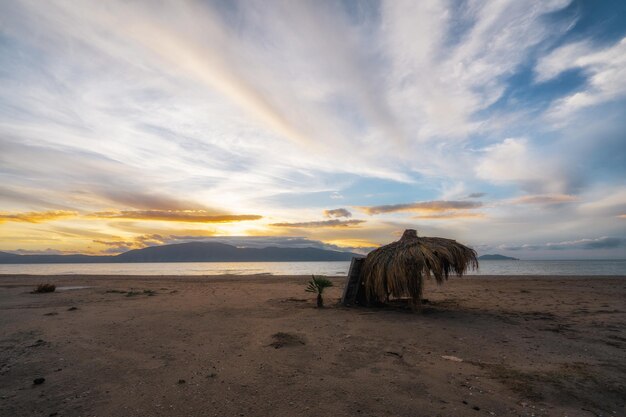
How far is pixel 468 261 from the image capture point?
10375 millimetres

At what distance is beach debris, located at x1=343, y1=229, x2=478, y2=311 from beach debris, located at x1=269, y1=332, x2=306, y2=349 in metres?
3.84

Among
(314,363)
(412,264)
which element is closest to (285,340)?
(314,363)

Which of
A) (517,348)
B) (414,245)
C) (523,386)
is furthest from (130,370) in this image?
(414,245)

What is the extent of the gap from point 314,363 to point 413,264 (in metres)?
5.08

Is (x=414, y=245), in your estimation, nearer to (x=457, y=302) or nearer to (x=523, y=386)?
(x=457, y=302)

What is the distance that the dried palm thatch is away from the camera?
9.58 meters

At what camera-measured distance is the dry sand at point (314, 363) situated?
13.4 feet

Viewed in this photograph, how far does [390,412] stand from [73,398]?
406cm

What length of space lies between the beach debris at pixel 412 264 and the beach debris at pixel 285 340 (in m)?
3.84

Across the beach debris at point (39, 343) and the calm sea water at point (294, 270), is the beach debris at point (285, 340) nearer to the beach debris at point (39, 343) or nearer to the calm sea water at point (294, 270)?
the beach debris at point (39, 343)

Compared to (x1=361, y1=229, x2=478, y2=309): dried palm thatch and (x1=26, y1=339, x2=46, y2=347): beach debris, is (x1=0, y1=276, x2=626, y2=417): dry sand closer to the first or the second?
(x1=26, y1=339, x2=46, y2=347): beach debris

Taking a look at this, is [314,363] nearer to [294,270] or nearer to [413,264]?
[413,264]

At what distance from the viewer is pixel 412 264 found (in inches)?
380

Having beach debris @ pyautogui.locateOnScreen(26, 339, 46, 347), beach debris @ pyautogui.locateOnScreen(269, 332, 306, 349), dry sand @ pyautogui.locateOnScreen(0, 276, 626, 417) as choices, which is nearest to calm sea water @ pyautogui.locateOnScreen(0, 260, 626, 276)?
dry sand @ pyautogui.locateOnScreen(0, 276, 626, 417)
